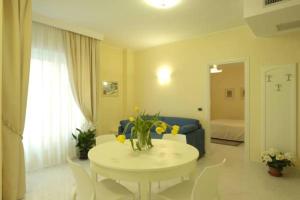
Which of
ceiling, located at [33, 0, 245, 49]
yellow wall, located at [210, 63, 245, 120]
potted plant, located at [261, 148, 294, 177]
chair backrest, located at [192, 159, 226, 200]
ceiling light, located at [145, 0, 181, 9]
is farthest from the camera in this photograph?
yellow wall, located at [210, 63, 245, 120]

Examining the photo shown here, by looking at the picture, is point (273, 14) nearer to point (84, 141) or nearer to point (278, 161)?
point (278, 161)

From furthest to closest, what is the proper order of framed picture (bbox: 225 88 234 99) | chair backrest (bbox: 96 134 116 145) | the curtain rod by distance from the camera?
1. framed picture (bbox: 225 88 234 99)
2. the curtain rod
3. chair backrest (bbox: 96 134 116 145)

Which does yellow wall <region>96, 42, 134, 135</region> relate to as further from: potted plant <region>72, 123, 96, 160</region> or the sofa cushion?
the sofa cushion

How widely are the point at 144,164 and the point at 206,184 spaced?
53 cm

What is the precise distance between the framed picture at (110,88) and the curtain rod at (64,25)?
1.18 meters

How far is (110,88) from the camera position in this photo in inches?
201

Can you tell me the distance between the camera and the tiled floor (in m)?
2.56

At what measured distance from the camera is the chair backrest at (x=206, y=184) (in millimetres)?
1489

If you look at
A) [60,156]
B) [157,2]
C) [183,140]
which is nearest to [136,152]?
[183,140]

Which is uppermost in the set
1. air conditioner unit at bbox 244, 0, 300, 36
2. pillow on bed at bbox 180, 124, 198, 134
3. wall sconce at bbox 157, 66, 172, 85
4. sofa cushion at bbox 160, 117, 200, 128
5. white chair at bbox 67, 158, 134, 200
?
air conditioner unit at bbox 244, 0, 300, 36

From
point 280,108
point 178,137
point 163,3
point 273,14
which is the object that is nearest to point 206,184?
point 178,137

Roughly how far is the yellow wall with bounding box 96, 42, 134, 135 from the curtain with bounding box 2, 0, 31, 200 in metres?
2.03

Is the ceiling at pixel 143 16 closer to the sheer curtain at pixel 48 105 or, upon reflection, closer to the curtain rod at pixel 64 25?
the curtain rod at pixel 64 25

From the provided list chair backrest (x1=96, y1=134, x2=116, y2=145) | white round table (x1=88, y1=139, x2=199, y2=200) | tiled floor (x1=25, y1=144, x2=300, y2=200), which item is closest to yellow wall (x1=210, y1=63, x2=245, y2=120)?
tiled floor (x1=25, y1=144, x2=300, y2=200)
